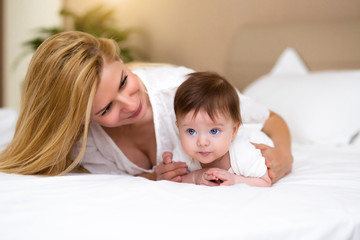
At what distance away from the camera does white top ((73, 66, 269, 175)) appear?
1.53 metres

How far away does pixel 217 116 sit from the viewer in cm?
118

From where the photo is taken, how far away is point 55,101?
1275mm

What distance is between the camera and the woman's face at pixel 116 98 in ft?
4.24

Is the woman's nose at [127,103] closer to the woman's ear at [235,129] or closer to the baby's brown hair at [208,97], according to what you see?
the baby's brown hair at [208,97]

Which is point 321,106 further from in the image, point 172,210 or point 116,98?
point 172,210

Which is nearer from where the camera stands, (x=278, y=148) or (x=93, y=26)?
(x=278, y=148)

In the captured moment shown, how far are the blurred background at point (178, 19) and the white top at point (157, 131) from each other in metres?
1.17

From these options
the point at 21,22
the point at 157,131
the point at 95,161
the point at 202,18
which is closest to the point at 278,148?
the point at 157,131

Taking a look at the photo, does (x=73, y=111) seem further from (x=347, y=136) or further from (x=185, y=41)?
(x=185, y=41)

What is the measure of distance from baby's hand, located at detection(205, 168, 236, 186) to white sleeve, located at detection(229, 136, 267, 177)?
5 cm

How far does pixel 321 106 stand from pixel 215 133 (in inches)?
35.8

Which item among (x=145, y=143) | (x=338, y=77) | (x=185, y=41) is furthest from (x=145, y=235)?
(x=185, y=41)

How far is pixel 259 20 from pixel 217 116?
1856 mm

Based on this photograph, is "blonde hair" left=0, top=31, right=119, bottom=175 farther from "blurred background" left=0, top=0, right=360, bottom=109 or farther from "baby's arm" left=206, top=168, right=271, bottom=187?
"blurred background" left=0, top=0, right=360, bottom=109
